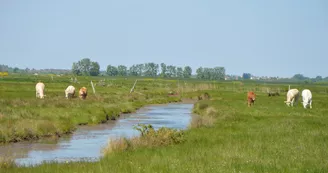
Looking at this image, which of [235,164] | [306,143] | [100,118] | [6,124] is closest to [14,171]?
[235,164]

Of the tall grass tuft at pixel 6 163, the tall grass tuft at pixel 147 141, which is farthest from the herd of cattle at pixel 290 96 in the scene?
the tall grass tuft at pixel 6 163

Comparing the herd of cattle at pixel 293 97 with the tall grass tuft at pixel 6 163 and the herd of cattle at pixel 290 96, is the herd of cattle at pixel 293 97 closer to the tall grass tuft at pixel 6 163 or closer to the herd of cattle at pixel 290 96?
the herd of cattle at pixel 290 96

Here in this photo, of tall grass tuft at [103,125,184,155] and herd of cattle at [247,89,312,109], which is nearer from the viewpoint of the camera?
tall grass tuft at [103,125,184,155]

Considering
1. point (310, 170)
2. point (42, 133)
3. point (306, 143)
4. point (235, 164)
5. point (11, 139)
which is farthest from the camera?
point (42, 133)

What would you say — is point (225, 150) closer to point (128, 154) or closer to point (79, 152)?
point (128, 154)

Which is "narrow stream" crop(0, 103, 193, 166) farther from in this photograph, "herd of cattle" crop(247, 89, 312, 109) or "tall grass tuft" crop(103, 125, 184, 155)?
"herd of cattle" crop(247, 89, 312, 109)

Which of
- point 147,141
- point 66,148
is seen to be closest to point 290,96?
point 66,148

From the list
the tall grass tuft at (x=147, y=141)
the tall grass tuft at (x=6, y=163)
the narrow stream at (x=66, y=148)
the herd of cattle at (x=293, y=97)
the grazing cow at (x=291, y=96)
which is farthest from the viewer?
the grazing cow at (x=291, y=96)

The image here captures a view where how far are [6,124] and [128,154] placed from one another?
1155cm

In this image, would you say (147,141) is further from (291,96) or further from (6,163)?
(291,96)

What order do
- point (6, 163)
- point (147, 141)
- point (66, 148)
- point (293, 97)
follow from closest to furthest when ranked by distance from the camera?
point (6, 163)
point (147, 141)
point (66, 148)
point (293, 97)

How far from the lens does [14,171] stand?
15703 millimetres

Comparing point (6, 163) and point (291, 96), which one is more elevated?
point (291, 96)

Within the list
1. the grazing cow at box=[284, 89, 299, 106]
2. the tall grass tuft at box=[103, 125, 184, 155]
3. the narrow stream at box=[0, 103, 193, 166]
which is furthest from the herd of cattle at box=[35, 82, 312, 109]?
the tall grass tuft at box=[103, 125, 184, 155]
